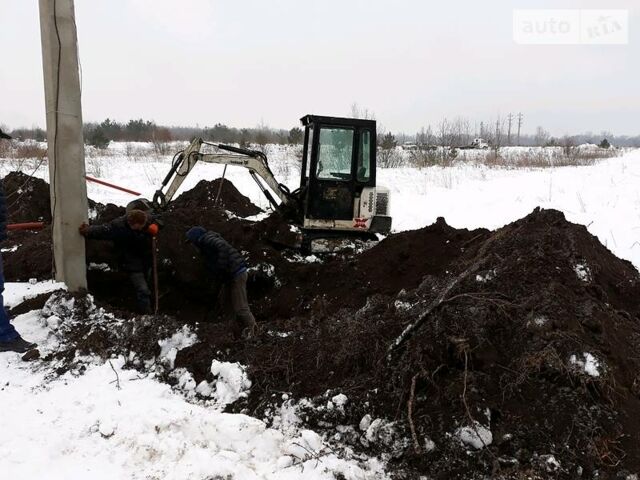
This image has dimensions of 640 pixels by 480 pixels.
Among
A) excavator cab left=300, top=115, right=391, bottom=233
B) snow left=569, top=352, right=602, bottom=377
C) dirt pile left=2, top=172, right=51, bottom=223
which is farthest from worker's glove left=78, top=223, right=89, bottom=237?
dirt pile left=2, top=172, right=51, bottom=223

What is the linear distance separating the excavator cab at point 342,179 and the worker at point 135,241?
3080 mm

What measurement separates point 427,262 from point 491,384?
395 cm

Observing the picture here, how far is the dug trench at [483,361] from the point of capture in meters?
2.82

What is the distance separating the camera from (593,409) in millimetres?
2906

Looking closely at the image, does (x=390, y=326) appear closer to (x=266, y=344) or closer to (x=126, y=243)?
(x=266, y=344)

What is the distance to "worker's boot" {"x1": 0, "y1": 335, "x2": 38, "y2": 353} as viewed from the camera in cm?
414

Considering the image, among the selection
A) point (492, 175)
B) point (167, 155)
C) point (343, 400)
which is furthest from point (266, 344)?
point (167, 155)

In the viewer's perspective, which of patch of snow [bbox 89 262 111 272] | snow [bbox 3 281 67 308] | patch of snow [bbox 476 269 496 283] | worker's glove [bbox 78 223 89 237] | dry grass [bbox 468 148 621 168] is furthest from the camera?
dry grass [bbox 468 148 621 168]

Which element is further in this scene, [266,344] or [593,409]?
[266,344]

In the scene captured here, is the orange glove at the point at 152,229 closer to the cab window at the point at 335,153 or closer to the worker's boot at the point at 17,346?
the worker's boot at the point at 17,346

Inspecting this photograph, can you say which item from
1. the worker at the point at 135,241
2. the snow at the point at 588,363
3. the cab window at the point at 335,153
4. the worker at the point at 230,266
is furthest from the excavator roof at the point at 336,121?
the snow at the point at 588,363

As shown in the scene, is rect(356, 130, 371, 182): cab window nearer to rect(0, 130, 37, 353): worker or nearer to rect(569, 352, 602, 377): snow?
rect(0, 130, 37, 353): worker

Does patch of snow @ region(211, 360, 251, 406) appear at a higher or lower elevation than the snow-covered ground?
lower

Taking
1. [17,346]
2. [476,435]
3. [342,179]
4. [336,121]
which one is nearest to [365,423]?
[476,435]
